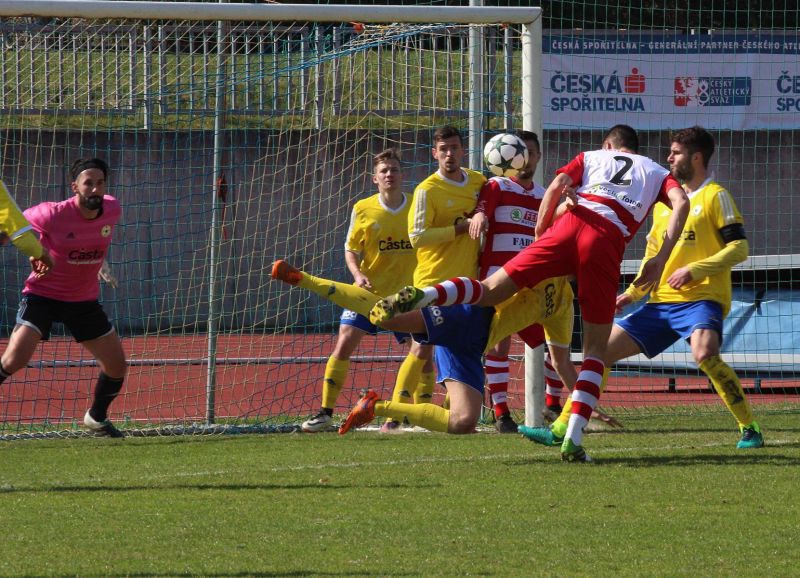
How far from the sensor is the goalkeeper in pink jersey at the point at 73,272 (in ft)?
28.9

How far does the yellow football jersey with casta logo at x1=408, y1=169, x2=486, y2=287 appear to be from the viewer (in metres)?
8.72

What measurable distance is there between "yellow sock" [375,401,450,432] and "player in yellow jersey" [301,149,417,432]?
2015mm

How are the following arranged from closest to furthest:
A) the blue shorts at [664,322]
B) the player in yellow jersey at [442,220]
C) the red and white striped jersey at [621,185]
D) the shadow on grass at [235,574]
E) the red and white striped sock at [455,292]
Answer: the shadow on grass at [235,574] < the red and white striped sock at [455,292] < the red and white striped jersey at [621,185] < the blue shorts at [664,322] < the player in yellow jersey at [442,220]

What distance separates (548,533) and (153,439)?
4.57 meters

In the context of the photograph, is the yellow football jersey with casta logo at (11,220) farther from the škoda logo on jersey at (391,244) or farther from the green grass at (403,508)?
the škoda logo on jersey at (391,244)

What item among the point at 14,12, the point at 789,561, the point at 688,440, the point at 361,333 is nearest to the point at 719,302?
the point at 688,440

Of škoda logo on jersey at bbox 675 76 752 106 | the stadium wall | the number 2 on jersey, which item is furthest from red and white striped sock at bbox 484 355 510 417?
škoda logo on jersey at bbox 675 76 752 106

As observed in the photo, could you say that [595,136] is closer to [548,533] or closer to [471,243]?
[471,243]

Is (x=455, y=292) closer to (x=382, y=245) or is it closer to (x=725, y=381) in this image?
(x=725, y=381)

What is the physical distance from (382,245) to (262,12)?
6.35 ft

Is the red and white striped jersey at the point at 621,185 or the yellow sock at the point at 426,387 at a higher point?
the red and white striped jersey at the point at 621,185

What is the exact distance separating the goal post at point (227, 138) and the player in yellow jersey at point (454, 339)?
209cm

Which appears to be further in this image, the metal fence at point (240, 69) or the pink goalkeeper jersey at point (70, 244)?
the metal fence at point (240, 69)

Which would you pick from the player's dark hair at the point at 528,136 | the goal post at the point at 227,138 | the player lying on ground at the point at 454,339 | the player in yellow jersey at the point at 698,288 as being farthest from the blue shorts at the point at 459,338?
the goal post at the point at 227,138
